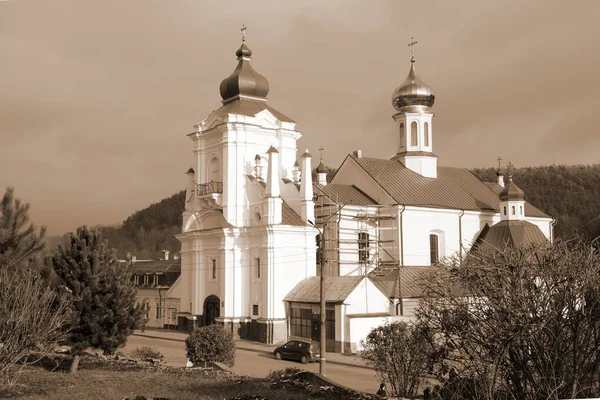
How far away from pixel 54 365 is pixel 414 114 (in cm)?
2485

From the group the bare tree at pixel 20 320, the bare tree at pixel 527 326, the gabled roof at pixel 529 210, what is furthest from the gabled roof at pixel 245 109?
the bare tree at pixel 527 326

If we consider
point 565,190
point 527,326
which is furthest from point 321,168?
point 527,326

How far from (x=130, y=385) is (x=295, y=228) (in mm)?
15851

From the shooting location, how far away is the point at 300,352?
2158 cm

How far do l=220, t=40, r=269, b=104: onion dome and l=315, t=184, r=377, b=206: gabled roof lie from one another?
4.99m

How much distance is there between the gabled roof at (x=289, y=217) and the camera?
28141mm

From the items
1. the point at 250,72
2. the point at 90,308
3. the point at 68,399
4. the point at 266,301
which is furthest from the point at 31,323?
the point at 250,72

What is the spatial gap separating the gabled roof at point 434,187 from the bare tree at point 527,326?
2408 cm

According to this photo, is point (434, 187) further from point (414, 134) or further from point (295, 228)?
point (295, 228)

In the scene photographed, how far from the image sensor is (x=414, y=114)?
3631 cm

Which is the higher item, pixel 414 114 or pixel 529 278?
pixel 414 114

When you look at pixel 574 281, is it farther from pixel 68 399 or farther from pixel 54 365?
pixel 54 365

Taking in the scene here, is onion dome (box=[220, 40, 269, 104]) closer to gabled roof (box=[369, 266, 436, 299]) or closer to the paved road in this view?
gabled roof (box=[369, 266, 436, 299])

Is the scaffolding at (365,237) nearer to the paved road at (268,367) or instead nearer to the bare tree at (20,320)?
the paved road at (268,367)
